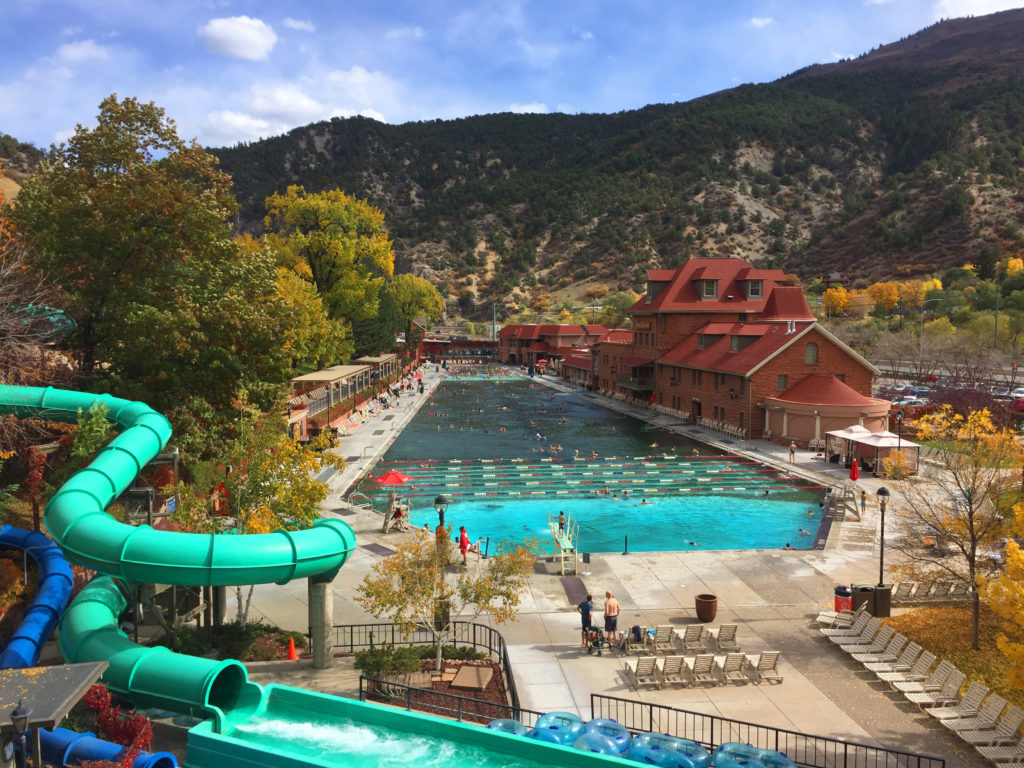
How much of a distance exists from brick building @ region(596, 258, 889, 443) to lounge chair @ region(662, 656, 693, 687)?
108ft

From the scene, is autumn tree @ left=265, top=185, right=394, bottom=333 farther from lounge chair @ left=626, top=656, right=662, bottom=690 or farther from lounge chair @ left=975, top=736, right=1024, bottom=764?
lounge chair @ left=975, top=736, right=1024, bottom=764

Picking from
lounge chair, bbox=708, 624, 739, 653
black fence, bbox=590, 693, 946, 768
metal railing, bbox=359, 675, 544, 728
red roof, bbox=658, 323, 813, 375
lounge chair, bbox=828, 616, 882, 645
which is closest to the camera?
black fence, bbox=590, 693, 946, 768

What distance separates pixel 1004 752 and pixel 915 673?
3.01m

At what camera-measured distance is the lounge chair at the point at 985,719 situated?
1314 centimetres

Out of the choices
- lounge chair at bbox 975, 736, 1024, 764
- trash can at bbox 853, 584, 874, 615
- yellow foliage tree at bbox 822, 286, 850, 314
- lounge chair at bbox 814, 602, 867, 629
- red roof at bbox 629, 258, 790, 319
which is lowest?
lounge chair at bbox 975, 736, 1024, 764

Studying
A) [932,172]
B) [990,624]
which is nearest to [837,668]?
[990,624]

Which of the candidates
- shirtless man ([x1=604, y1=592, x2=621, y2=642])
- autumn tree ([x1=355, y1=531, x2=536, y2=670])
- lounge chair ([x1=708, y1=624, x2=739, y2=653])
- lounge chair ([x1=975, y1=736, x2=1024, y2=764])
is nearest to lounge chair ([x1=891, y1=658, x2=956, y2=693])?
lounge chair ([x1=975, y1=736, x2=1024, y2=764])

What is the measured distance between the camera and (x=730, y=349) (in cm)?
5450

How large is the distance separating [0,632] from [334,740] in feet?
31.2

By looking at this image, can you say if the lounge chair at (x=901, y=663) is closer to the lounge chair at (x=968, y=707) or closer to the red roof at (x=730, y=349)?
the lounge chair at (x=968, y=707)

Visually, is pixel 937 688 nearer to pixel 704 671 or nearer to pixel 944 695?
pixel 944 695

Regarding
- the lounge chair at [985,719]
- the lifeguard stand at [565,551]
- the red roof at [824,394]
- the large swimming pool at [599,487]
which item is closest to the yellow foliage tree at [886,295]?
the large swimming pool at [599,487]

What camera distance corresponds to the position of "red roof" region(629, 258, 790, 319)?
62.3 metres

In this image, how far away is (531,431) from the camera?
5634 centimetres
